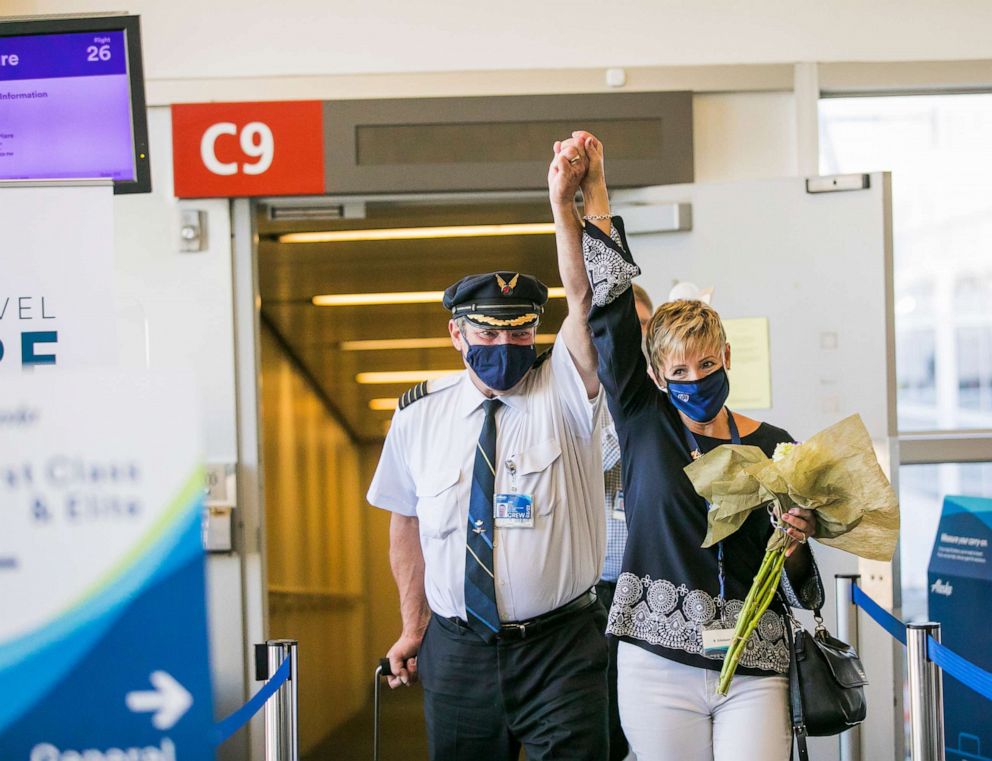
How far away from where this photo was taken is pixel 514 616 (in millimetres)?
2490

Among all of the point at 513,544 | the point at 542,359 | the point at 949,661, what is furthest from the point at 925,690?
the point at 542,359

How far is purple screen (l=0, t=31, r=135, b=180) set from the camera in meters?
2.24

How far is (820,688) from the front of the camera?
6.66ft

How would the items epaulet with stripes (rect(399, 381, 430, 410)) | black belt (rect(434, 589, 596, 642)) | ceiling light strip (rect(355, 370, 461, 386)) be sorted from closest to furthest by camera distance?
black belt (rect(434, 589, 596, 642))
epaulet with stripes (rect(399, 381, 430, 410))
ceiling light strip (rect(355, 370, 461, 386))

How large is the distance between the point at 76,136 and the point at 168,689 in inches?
57.9

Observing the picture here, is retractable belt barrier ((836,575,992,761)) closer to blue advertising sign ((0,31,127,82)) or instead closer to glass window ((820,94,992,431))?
blue advertising sign ((0,31,127,82))

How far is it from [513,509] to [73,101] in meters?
1.23

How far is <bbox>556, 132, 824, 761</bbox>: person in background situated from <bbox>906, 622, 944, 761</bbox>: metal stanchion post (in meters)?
0.50

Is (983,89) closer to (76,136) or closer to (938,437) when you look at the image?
(938,437)

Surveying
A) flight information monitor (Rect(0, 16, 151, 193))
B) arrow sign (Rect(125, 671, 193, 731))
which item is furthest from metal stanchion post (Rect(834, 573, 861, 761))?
arrow sign (Rect(125, 671, 193, 731))

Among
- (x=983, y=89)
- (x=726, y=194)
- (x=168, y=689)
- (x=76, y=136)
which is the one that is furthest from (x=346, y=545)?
(x=168, y=689)

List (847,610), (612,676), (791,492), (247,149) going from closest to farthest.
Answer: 1. (791,492)
2. (612,676)
3. (847,610)
4. (247,149)

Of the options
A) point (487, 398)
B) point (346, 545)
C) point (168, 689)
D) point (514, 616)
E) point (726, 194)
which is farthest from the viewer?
point (346, 545)

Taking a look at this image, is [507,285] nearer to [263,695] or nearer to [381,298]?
[263,695]
